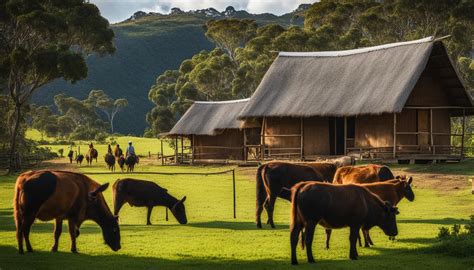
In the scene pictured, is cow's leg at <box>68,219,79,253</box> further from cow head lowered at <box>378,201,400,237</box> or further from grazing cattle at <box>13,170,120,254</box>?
cow head lowered at <box>378,201,400,237</box>

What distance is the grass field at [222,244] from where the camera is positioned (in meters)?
12.0

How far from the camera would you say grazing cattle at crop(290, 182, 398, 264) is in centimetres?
1160

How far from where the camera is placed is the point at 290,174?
1716 cm

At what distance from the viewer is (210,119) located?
52.1 meters

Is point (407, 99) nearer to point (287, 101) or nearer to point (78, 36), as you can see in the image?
point (287, 101)

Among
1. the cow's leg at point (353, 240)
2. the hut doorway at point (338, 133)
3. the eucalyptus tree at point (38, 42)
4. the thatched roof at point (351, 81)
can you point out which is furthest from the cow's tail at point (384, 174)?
the eucalyptus tree at point (38, 42)

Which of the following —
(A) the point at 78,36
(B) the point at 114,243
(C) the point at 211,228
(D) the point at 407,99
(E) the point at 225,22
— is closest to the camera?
(B) the point at 114,243

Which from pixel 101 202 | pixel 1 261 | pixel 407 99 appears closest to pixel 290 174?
pixel 101 202

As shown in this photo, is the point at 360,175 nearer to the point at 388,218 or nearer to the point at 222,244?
the point at 222,244

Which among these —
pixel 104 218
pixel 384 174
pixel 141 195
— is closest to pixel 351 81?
pixel 384 174

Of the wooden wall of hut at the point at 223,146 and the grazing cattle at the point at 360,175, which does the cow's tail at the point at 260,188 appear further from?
the wooden wall of hut at the point at 223,146

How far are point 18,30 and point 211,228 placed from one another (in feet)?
122

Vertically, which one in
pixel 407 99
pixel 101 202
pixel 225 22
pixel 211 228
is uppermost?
pixel 225 22

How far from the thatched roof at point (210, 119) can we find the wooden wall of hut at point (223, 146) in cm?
124
